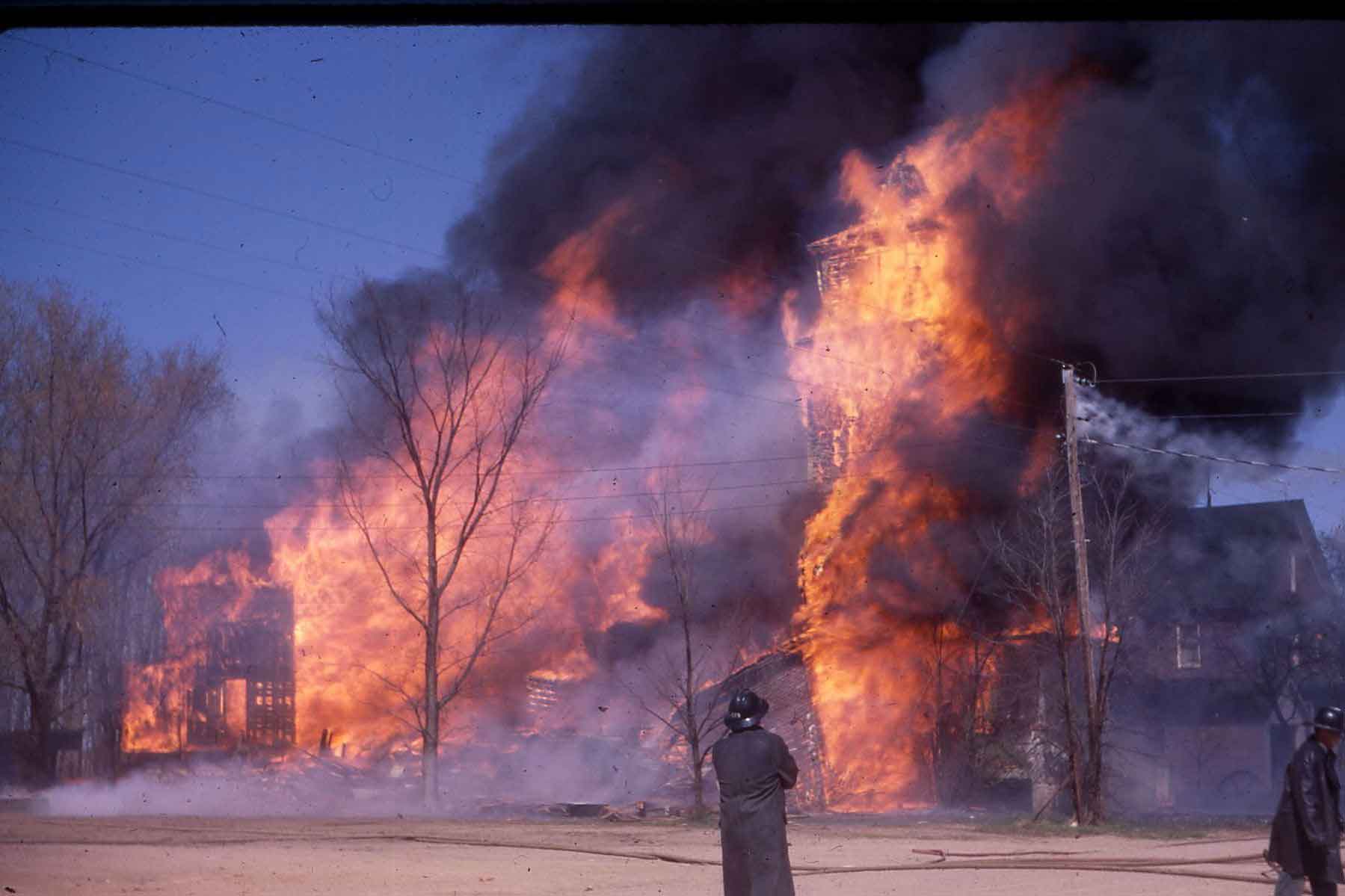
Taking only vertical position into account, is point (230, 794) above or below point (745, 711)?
below

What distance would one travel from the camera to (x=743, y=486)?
111 feet

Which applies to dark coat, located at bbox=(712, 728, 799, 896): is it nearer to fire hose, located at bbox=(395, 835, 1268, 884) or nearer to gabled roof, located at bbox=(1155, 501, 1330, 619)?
fire hose, located at bbox=(395, 835, 1268, 884)

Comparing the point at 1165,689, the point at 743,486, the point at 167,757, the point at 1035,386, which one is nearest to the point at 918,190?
the point at 1035,386

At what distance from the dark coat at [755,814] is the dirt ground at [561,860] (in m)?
3.99

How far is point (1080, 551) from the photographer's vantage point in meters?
23.4

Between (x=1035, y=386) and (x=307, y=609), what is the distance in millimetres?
17550

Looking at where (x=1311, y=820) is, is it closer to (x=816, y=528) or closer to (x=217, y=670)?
(x=816, y=528)

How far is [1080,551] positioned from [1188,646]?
15458 millimetres

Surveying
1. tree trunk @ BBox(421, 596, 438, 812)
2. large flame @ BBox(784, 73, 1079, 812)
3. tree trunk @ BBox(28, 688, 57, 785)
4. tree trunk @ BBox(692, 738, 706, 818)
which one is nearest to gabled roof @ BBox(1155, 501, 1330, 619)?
large flame @ BBox(784, 73, 1079, 812)

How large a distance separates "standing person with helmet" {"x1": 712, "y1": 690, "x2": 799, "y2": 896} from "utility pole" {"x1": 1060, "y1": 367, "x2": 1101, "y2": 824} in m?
15.2

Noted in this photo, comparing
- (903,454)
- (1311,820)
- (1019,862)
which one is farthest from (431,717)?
(1311,820)

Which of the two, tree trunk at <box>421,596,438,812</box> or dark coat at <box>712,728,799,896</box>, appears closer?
dark coat at <box>712,728,799,896</box>

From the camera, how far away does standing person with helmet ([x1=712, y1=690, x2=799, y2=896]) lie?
8.98 meters

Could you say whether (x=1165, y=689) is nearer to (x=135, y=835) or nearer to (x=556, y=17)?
(x=135, y=835)
